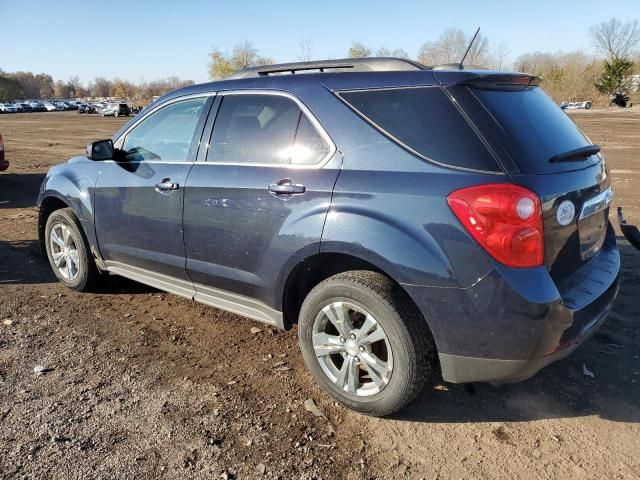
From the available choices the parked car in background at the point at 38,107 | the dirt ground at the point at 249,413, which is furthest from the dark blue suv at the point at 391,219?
the parked car in background at the point at 38,107

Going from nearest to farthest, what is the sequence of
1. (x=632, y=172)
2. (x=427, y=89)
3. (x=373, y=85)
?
1. (x=427, y=89)
2. (x=373, y=85)
3. (x=632, y=172)

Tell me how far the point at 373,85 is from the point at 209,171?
124cm

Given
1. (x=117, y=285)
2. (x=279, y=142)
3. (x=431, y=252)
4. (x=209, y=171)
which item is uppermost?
(x=279, y=142)

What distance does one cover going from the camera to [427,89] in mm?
2717

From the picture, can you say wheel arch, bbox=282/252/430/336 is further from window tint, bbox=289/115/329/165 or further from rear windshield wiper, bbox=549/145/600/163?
rear windshield wiper, bbox=549/145/600/163

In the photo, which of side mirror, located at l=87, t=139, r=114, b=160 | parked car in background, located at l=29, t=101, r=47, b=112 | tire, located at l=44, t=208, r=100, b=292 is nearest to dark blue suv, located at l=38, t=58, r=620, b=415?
side mirror, located at l=87, t=139, r=114, b=160

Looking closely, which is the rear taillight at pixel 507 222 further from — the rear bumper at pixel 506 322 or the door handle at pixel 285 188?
the door handle at pixel 285 188

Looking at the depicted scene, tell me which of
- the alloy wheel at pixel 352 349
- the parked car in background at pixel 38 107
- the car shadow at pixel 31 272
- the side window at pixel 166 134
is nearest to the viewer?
the alloy wheel at pixel 352 349

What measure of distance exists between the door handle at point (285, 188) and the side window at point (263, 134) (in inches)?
5.4

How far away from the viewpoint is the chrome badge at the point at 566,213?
257 centimetres

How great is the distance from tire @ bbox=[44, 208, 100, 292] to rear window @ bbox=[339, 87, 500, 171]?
2.90 m

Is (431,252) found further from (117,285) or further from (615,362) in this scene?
(117,285)

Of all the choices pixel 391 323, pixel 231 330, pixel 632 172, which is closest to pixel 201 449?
pixel 391 323

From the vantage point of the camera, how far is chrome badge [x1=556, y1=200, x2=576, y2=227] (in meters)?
2.57
